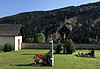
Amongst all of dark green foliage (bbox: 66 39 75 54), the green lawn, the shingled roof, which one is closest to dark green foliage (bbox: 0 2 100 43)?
the shingled roof

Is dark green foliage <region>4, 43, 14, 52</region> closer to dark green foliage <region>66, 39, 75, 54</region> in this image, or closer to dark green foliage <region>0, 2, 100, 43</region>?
dark green foliage <region>66, 39, 75, 54</region>

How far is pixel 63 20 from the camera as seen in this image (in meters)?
122

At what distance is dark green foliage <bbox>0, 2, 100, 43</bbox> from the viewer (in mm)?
95625

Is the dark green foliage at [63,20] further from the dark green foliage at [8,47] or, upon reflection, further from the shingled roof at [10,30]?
the dark green foliage at [8,47]

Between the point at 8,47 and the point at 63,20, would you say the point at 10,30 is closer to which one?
the point at 8,47

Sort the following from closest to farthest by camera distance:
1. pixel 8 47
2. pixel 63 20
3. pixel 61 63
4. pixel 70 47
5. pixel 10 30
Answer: pixel 61 63 < pixel 70 47 < pixel 8 47 < pixel 10 30 < pixel 63 20

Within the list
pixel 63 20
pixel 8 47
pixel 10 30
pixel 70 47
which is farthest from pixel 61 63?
pixel 63 20

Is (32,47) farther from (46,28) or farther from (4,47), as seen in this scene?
(46,28)

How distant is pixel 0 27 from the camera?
4991 cm

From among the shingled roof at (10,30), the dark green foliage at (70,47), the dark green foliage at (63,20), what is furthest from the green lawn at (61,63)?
the dark green foliage at (63,20)

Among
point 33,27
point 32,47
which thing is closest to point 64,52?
point 32,47

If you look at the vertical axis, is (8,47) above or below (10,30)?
below

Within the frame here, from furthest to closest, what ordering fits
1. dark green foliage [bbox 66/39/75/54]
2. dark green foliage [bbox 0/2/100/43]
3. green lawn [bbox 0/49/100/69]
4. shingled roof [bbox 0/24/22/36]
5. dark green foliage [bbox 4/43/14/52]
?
dark green foliage [bbox 0/2/100/43] < shingled roof [bbox 0/24/22/36] < dark green foliage [bbox 4/43/14/52] < dark green foliage [bbox 66/39/75/54] < green lawn [bbox 0/49/100/69]

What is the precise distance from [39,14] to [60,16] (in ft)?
43.6
